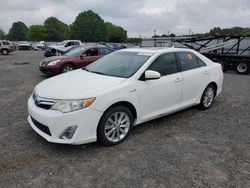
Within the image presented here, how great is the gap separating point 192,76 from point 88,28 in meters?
83.1

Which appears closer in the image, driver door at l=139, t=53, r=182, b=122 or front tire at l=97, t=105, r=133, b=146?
front tire at l=97, t=105, r=133, b=146

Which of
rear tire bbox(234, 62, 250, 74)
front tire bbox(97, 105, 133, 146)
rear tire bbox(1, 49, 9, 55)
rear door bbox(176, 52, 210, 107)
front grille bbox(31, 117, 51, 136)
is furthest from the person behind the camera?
rear tire bbox(1, 49, 9, 55)

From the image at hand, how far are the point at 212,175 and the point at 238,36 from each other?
12600 mm

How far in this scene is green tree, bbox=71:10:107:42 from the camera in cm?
8331

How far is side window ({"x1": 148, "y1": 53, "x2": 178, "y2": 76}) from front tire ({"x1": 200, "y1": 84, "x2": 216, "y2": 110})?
129cm

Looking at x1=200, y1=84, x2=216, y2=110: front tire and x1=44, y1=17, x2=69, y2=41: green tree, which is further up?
x1=44, y1=17, x2=69, y2=41: green tree

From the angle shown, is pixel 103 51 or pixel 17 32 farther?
pixel 17 32

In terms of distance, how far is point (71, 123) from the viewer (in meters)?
3.25

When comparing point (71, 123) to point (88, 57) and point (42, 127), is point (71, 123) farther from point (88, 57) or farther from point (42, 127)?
point (88, 57)

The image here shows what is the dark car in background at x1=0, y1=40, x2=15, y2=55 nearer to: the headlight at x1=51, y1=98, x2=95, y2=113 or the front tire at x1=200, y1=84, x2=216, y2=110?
the front tire at x1=200, y1=84, x2=216, y2=110

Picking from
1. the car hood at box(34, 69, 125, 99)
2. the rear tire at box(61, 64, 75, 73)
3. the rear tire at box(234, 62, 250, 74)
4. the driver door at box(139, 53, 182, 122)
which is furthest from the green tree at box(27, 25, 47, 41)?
the driver door at box(139, 53, 182, 122)

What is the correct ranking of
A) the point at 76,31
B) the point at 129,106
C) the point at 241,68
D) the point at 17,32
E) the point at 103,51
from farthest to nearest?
the point at 17,32, the point at 76,31, the point at 241,68, the point at 103,51, the point at 129,106

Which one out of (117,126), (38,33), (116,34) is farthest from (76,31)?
(117,126)

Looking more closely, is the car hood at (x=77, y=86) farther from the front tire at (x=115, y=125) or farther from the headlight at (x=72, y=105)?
the front tire at (x=115, y=125)
